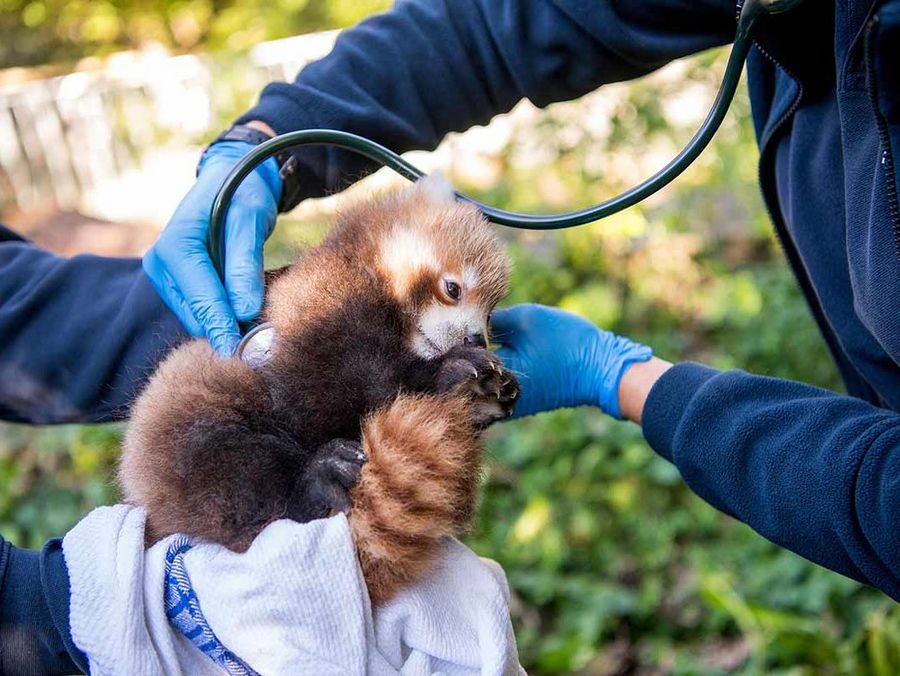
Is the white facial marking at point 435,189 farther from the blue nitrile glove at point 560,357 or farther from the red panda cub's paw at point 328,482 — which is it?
the red panda cub's paw at point 328,482

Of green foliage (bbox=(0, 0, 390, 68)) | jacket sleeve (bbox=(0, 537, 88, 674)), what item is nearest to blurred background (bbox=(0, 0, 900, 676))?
jacket sleeve (bbox=(0, 537, 88, 674))

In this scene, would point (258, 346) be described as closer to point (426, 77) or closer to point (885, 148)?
point (426, 77)

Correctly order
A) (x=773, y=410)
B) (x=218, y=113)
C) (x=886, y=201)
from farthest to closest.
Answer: (x=218, y=113), (x=773, y=410), (x=886, y=201)

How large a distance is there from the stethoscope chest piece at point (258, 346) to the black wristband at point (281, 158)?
22.9 inches

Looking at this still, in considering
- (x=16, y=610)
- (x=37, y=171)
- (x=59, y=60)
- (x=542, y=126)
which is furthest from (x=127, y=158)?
(x=16, y=610)

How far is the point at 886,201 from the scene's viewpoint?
1.62m

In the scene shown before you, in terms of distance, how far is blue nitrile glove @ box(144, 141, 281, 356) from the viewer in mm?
1905

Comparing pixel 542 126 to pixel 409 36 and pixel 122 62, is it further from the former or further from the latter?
pixel 122 62

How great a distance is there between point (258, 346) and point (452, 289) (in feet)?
1.40

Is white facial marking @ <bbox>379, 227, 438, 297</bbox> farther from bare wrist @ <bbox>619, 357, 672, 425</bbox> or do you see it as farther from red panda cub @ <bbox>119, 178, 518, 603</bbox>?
bare wrist @ <bbox>619, 357, 672, 425</bbox>

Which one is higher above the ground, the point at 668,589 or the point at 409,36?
the point at 409,36

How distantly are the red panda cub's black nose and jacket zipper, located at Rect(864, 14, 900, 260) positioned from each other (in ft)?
2.59

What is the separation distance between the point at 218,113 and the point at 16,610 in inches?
149

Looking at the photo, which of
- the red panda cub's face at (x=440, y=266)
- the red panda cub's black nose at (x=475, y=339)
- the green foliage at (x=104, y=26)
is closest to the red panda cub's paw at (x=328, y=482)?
the red panda cub's face at (x=440, y=266)
